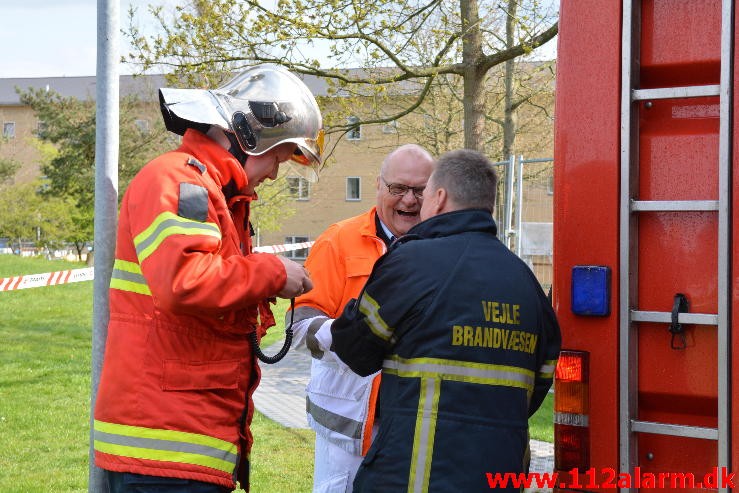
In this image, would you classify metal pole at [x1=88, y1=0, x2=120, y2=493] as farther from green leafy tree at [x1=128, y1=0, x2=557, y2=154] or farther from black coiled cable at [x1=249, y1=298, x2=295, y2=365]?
green leafy tree at [x1=128, y1=0, x2=557, y2=154]

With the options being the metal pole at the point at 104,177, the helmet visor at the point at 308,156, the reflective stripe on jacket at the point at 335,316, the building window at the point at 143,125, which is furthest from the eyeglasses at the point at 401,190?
the building window at the point at 143,125

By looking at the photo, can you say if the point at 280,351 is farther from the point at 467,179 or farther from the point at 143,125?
the point at 143,125

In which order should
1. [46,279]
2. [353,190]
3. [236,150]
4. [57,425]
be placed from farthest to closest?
[353,190], [46,279], [57,425], [236,150]

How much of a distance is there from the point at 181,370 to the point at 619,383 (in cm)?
140

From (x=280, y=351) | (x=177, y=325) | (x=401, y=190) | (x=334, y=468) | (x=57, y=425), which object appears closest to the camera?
(x=177, y=325)

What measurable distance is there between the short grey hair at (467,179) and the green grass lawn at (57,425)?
3.78 metres

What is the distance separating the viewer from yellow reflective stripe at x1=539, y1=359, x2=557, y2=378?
2.82 meters

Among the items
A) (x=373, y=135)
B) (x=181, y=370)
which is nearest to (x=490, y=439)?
(x=181, y=370)

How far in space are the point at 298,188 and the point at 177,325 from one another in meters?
31.2

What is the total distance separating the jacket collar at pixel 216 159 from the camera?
8.97 feet

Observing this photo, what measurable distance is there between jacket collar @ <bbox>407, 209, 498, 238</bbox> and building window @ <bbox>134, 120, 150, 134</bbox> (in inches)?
1232

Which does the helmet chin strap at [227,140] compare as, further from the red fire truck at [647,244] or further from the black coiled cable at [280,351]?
the red fire truck at [647,244]

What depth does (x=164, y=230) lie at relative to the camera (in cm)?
245

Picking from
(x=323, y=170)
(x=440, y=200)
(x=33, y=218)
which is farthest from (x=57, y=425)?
(x=33, y=218)
